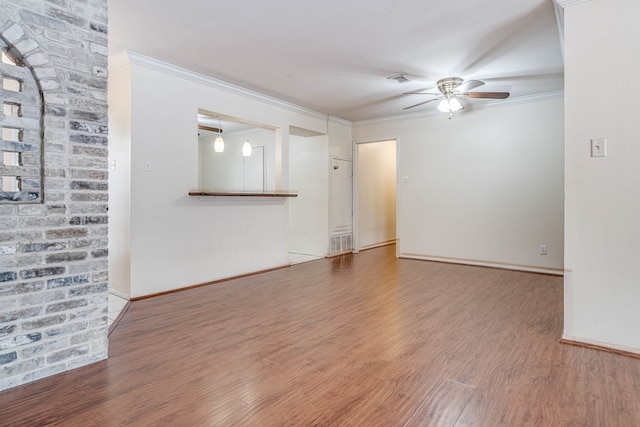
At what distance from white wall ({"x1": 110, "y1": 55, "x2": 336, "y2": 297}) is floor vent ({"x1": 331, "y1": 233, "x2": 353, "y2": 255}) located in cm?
177

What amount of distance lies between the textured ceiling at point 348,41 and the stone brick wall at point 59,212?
29.1 inches

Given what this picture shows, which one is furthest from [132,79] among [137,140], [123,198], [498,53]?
[498,53]

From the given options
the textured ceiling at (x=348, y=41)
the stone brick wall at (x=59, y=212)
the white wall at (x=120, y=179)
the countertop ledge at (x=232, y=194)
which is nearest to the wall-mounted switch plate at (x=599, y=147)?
the textured ceiling at (x=348, y=41)

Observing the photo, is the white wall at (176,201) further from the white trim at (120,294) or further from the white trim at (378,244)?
the white trim at (378,244)

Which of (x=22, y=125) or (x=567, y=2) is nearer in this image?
(x=22, y=125)

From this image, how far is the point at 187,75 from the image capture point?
158 inches

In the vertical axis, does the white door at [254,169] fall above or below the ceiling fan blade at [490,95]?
below

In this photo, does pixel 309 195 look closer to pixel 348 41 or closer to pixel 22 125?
pixel 348 41

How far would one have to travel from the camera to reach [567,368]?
2.16 meters

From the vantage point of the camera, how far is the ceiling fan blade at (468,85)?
3.99 m

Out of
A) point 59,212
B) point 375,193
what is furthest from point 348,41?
point 375,193

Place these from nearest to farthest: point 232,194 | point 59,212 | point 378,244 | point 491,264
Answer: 1. point 59,212
2. point 232,194
3. point 491,264
4. point 378,244

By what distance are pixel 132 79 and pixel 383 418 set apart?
366 centimetres

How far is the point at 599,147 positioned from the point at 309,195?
4568 mm
